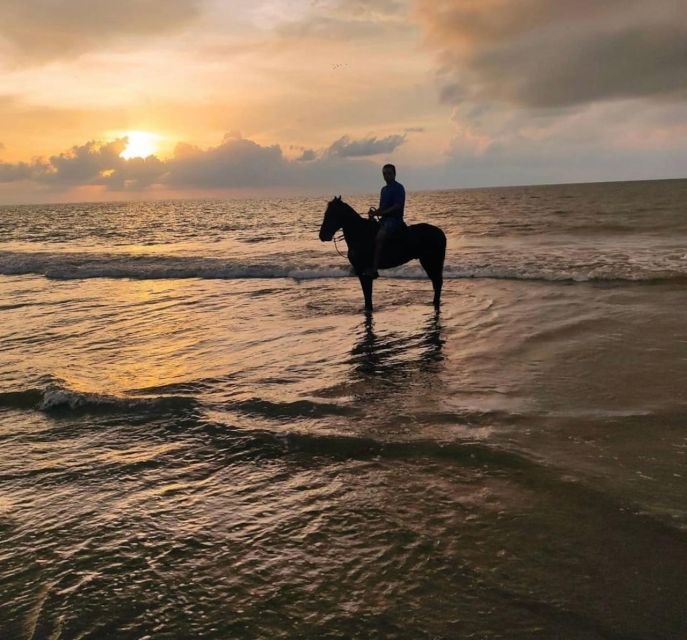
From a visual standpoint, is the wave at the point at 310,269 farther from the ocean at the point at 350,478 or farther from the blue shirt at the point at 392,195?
the ocean at the point at 350,478

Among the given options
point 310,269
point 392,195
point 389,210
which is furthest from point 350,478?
point 310,269

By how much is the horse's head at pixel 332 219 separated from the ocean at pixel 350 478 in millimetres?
2090

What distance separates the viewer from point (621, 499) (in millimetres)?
3885

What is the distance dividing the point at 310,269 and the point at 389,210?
964 centimetres

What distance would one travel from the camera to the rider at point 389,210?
1094cm

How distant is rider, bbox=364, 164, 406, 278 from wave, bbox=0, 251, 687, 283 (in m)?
2.12

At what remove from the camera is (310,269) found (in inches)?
799

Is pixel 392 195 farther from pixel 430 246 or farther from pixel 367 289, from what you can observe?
pixel 367 289

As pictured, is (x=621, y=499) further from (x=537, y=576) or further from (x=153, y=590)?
(x=153, y=590)

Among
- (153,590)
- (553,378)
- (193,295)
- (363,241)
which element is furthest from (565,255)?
(153,590)

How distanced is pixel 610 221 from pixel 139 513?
125 feet

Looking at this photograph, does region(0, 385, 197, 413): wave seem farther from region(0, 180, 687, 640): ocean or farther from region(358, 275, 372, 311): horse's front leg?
region(358, 275, 372, 311): horse's front leg

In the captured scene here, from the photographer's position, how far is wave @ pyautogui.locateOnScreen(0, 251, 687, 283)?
1552 cm

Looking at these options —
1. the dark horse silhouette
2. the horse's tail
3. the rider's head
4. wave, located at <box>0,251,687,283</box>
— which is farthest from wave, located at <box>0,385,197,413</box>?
wave, located at <box>0,251,687,283</box>
